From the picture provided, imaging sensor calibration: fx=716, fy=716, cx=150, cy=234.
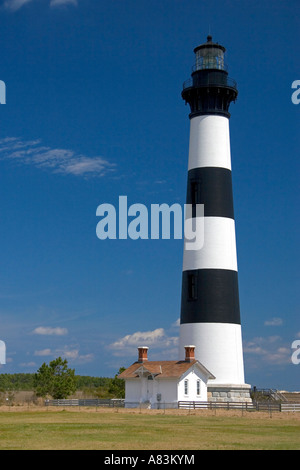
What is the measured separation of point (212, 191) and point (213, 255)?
4.67m

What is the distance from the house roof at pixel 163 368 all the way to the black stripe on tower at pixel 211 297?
3260 mm

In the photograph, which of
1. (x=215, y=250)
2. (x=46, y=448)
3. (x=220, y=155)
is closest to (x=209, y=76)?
(x=220, y=155)

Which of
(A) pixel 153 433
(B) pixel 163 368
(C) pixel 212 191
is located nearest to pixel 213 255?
(C) pixel 212 191

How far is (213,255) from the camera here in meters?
51.2

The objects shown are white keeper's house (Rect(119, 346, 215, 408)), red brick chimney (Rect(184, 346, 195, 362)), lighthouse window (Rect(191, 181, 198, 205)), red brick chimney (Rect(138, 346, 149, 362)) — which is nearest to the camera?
red brick chimney (Rect(184, 346, 195, 362))

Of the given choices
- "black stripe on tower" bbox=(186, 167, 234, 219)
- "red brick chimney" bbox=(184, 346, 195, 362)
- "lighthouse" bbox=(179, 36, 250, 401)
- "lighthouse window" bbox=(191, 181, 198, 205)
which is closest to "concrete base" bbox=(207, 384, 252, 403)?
"lighthouse" bbox=(179, 36, 250, 401)

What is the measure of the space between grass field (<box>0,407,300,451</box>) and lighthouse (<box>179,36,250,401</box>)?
24.8ft

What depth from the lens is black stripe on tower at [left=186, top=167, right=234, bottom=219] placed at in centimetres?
5181

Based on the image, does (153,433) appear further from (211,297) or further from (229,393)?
(229,393)

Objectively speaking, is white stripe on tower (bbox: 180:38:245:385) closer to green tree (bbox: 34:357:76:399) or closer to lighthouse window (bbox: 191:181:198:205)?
lighthouse window (bbox: 191:181:198:205)
